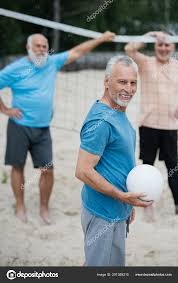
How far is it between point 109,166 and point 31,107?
194 centimetres

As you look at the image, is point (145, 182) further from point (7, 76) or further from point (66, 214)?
point (66, 214)

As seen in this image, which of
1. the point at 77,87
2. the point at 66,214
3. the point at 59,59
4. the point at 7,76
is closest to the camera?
the point at 7,76

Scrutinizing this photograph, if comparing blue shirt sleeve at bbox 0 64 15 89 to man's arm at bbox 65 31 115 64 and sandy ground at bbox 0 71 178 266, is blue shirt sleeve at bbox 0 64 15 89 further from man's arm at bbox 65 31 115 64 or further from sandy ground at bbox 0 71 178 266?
sandy ground at bbox 0 71 178 266

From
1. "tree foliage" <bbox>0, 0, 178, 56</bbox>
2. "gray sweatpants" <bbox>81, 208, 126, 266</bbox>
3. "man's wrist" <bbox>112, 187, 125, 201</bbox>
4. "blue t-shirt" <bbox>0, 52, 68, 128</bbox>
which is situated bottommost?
"gray sweatpants" <bbox>81, 208, 126, 266</bbox>

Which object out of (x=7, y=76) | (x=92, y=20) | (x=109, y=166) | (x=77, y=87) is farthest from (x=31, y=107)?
(x=92, y=20)

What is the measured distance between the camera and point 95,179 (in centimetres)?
253

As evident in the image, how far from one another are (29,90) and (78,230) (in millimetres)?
1270

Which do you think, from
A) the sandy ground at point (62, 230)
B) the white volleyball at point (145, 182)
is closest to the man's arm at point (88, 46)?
the sandy ground at point (62, 230)

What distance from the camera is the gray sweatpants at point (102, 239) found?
108 inches

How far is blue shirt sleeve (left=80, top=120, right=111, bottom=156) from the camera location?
2498 mm

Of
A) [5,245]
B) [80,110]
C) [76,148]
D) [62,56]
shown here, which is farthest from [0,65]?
[5,245]

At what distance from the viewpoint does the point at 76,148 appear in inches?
254

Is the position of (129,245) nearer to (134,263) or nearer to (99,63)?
(134,263)

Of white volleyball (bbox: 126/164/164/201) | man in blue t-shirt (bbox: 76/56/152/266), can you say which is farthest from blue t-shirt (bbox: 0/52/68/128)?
white volleyball (bbox: 126/164/164/201)
